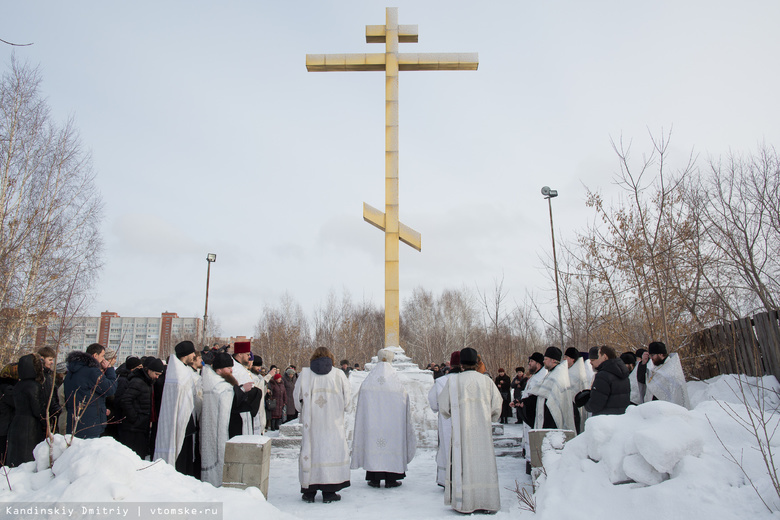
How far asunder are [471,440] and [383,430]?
4.77 feet

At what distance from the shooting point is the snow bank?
3.37 metres

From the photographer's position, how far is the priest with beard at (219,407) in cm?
590

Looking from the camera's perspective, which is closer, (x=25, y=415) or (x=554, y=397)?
(x=25, y=415)

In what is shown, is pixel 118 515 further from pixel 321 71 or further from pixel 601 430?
pixel 321 71

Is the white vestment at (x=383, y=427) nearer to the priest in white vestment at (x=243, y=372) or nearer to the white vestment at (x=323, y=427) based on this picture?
the white vestment at (x=323, y=427)

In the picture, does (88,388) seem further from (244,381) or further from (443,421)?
(443,421)

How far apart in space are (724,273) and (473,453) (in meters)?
10.3

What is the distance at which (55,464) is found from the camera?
4020 mm

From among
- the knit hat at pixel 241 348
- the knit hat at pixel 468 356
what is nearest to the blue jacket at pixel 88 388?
the knit hat at pixel 241 348

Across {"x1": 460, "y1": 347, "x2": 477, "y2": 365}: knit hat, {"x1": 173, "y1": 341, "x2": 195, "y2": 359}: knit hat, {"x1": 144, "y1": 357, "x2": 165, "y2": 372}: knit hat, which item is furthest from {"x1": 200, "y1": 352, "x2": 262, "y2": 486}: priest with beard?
{"x1": 460, "y1": 347, "x2": 477, "y2": 365}: knit hat

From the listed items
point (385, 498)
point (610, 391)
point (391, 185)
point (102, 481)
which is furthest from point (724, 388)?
point (102, 481)

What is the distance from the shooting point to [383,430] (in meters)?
6.68

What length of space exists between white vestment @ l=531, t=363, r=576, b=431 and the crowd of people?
0.02 metres

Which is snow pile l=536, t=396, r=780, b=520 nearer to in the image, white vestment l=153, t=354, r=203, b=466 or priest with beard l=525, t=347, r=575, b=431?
priest with beard l=525, t=347, r=575, b=431
